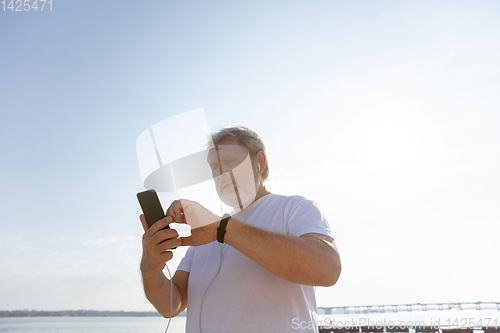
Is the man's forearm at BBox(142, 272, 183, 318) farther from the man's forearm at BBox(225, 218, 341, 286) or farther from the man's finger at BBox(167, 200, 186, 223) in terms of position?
the man's forearm at BBox(225, 218, 341, 286)

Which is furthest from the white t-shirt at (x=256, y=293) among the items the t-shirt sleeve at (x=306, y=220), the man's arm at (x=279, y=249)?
the man's arm at (x=279, y=249)

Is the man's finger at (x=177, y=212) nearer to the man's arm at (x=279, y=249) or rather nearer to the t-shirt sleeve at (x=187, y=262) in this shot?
the man's arm at (x=279, y=249)

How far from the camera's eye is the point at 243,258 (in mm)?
1231

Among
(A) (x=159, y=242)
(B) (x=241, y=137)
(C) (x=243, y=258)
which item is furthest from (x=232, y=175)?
(A) (x=159, y=242)

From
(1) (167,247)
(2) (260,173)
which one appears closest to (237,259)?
(1) (167,247)

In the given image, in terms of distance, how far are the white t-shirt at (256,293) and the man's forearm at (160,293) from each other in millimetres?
85

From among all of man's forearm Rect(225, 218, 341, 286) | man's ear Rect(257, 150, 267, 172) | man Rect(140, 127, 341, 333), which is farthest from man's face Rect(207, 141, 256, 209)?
man's forearm Rect(225, 218, 341, 286)

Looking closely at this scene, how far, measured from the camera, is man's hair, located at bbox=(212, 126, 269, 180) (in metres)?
1.61

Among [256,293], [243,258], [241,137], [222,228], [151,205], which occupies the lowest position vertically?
[256,293]

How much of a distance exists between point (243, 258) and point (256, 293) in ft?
0.52

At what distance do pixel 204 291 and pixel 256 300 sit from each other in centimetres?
28

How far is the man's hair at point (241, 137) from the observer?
1.61 meters

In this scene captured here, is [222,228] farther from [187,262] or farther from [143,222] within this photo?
[187,262]

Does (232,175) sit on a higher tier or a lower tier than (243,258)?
higher
